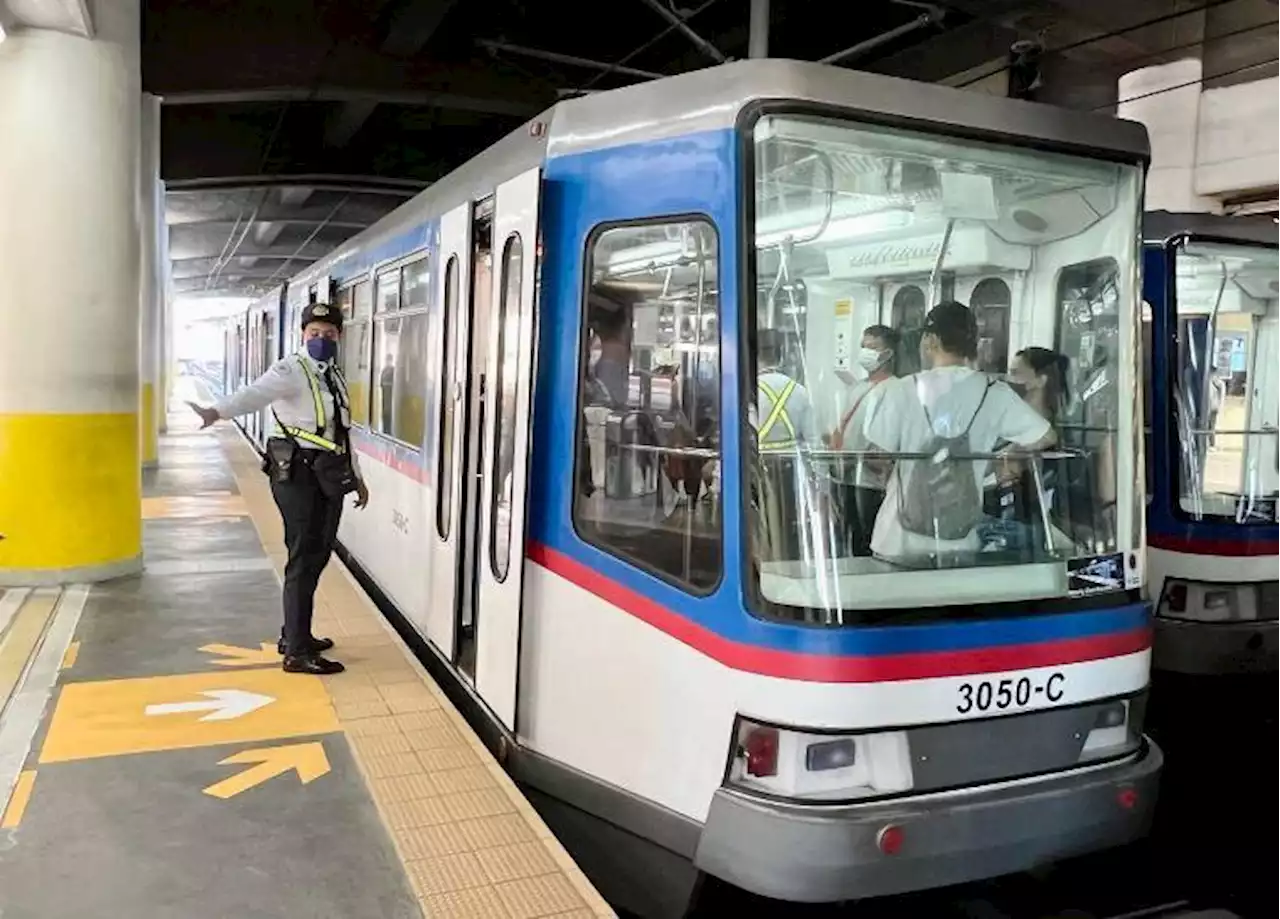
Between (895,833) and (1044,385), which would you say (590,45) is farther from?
(895,833)

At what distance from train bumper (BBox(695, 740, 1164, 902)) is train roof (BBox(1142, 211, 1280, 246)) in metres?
3.70

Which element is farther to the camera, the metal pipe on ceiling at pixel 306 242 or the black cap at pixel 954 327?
the metal pipe on ceiling at pixel 306 242

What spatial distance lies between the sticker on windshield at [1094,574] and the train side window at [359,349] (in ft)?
16.2

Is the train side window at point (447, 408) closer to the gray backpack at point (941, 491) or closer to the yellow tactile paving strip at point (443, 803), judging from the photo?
the yellow tactile paving strip at point (443, 803)

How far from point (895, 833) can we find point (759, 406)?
120cm

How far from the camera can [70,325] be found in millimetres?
6855

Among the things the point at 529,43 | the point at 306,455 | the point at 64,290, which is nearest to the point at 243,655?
the point at 306,455

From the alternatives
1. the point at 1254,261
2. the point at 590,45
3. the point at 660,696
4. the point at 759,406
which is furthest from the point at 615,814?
the point at 590,45

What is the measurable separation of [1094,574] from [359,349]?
5.38 meters

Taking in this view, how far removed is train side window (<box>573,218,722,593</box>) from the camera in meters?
3.26

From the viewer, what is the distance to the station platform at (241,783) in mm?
3152

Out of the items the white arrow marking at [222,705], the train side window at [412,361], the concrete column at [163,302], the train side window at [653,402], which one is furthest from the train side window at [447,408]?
the concrete column at [163,302]

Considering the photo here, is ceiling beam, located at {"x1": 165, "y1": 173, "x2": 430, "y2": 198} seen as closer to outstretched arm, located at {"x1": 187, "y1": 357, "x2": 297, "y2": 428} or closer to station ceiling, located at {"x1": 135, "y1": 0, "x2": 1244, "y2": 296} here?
station ceiling, located at {"x1": 135, "y1": 0, "x2": 1244, "y2": 296}

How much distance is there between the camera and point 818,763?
3082 mm
